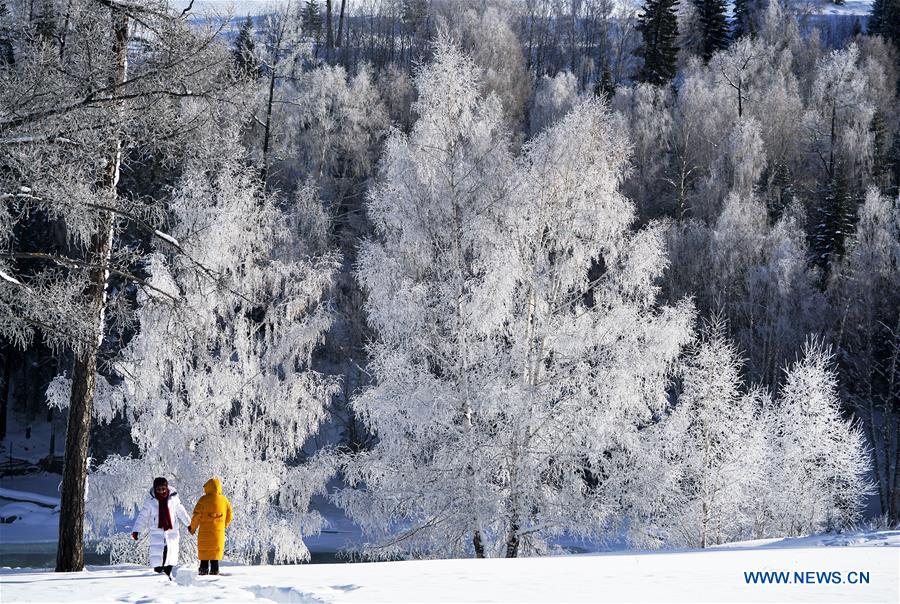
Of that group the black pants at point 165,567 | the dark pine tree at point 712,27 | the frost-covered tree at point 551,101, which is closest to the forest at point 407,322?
the black pants at point 165,567

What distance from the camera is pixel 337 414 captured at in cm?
3028

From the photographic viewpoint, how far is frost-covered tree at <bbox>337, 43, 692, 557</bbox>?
12406mm

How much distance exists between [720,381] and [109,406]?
46.6 feet

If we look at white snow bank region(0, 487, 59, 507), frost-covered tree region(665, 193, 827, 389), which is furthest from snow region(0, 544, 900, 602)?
white snow bank region(0, 487, 59, 507)

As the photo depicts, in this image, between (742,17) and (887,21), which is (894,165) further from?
(742,17)

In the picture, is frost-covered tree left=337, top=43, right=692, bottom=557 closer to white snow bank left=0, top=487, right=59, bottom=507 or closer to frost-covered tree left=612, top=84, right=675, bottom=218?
white snow bank left=0, top=487, right=59, bottom=507

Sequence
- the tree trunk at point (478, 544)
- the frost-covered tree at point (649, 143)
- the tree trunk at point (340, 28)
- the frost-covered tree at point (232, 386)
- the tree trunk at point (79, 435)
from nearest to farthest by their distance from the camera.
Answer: the tree trunk at point (79, 435) < the tree trunk at point (478, 544) < the frost-covered tree at point (232, 386) < the frost-covered tree at point (649, 143) < the tree trunk at point (340, 28)

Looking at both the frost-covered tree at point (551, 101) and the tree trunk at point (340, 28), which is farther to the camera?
the tree trunk at point (340, 28)

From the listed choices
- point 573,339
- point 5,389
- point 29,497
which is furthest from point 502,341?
point 5,389

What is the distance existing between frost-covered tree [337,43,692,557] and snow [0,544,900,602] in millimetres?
3677

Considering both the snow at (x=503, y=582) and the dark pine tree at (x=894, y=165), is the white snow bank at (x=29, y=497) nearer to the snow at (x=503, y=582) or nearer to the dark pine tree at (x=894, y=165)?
the snow at (x=503, y=582)

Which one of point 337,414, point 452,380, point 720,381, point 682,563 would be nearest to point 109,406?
point 452,380

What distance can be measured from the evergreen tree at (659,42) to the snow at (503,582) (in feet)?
146

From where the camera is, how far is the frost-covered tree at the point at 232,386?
13555mm
